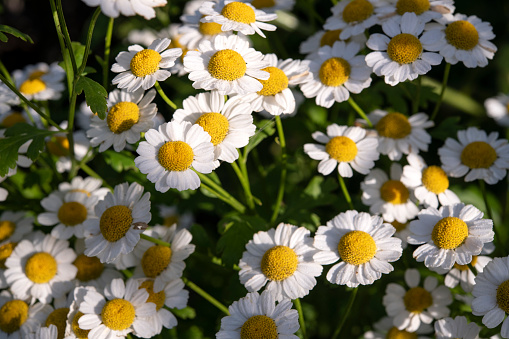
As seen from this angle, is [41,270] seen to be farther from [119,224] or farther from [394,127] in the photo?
[394,127]

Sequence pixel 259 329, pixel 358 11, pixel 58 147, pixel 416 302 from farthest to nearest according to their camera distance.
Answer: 1. pixel 58 147
2. pixel 358 11
3. pixel 416 302
4. pixel 259 329

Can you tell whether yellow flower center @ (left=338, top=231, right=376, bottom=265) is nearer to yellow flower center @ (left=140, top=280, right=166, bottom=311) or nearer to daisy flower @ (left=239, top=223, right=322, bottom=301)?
daisy flower @ (left=239, top=223, right=322, bottom=301)

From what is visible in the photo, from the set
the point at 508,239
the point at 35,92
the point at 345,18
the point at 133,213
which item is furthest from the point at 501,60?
the point at 35,92

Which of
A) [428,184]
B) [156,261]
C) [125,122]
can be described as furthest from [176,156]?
[428,184]

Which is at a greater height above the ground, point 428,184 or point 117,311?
point 428,184

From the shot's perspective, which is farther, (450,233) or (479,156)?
(479,156)

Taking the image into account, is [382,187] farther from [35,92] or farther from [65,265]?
[35,92]
